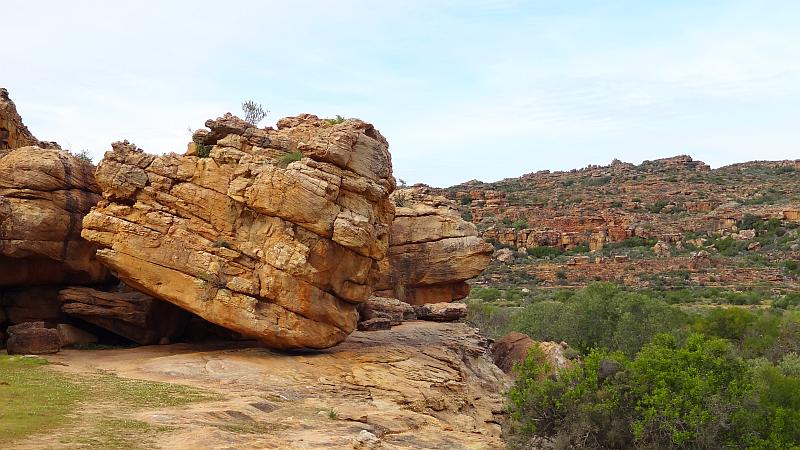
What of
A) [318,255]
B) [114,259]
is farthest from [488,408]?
[114,259]

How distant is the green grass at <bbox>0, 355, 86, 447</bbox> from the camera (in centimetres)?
1227

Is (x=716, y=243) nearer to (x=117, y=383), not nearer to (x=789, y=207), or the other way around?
(x=789, y=207)

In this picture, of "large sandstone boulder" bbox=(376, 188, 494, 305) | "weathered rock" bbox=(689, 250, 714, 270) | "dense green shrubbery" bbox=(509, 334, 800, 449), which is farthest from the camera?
"weathered rock" bbox=(689, 250, 714, 270)

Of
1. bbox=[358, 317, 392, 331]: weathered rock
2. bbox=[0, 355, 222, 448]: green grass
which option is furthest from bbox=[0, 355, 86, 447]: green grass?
bbox=[358, 317, 392, 331]: weathered rock

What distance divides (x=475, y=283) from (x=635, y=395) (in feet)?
138

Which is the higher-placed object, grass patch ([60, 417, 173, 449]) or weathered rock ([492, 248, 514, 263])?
weathered rock ([492, 248, 514, 263])

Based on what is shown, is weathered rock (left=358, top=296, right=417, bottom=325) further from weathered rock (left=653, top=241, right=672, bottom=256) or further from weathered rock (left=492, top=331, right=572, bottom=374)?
weathered rock (left=653, top=241, right=672, bottom=256)

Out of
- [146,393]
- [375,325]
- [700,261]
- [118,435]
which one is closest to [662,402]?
[375,325]

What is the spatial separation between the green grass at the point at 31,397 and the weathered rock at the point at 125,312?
3.02 meters

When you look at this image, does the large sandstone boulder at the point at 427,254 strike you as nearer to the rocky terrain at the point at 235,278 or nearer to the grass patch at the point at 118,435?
the rocky terrain at the point at 235,278

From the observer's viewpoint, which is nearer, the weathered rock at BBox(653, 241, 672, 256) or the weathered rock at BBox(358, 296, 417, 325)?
the weathered rock at BBox(358, 296, 417, 325)

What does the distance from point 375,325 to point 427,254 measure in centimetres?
350

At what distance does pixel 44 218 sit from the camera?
21062 millimetres

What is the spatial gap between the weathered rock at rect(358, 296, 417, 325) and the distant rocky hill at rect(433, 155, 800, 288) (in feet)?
117
